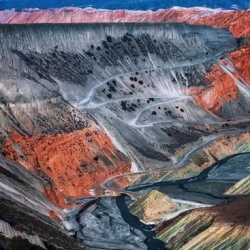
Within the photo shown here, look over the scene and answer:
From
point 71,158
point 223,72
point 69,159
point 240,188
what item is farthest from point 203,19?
point 240,188

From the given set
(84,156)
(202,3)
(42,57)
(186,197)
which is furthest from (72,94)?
(202,3)

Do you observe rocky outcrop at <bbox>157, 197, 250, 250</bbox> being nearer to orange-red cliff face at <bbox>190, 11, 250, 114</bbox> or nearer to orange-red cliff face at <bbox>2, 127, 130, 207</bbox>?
orange-red cliff face at <bbox>2, 127, 130, 207</bbox>

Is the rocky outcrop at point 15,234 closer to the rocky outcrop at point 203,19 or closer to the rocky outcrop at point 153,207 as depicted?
the rocky outcrop at point 153,207

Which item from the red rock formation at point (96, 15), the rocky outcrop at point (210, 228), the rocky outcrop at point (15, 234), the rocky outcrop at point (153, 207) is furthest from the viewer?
the red rock formation at point (96, 15)

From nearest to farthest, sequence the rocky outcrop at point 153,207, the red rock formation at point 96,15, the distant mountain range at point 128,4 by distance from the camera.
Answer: the rocky outcrop at point 153,207 → the red rock formation at point 96,15 → the distant mountain range at point 128,4

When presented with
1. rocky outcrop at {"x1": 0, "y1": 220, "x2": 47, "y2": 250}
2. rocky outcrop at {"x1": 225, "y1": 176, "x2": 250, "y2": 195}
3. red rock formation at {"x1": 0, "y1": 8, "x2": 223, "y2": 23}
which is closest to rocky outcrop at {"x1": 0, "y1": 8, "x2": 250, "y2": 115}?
red rock formation at {"x1": 0, "y1": 8, "x2": 223, "y2": 23}

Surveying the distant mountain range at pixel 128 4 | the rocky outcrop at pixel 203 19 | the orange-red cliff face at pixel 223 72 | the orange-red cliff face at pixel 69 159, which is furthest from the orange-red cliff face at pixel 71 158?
the distant mountain range at pixel 128 4
